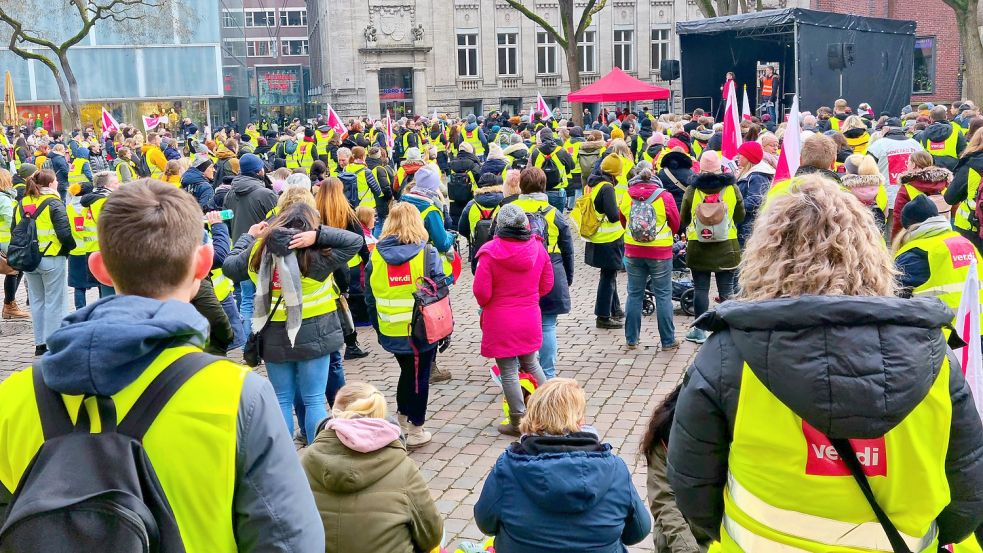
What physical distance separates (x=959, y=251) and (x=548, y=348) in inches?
129

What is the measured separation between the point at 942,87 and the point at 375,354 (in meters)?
37.1

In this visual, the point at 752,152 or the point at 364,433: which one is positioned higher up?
the point at 752,152

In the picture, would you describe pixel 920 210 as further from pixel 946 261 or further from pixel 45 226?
pixel 45 226

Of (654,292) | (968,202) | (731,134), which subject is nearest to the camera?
(968,202)

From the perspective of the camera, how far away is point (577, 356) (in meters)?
9.25

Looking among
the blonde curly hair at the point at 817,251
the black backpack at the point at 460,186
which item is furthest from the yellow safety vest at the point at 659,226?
the blonde curly hair at the point at 817,251

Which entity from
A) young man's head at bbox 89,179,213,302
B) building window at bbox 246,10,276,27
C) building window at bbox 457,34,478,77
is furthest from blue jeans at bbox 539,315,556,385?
building window at bbox 246,10,276,27

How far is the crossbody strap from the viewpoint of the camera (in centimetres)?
246

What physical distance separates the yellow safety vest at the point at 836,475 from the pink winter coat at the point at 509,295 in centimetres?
430

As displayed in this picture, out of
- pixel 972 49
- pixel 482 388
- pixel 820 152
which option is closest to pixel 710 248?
pixel 820 152

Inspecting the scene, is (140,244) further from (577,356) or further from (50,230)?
(50,230)

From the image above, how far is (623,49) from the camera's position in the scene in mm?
52094

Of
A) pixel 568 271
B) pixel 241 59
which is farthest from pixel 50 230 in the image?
pixel 241 59

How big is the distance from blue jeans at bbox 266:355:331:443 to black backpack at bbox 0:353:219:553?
4.02 meters
